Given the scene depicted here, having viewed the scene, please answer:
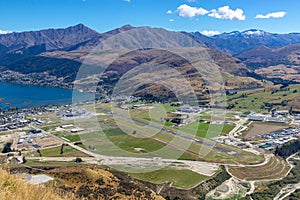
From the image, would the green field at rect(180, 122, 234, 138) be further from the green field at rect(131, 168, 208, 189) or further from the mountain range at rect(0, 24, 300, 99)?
the mountain range at rect(0, 24, 300, 99)

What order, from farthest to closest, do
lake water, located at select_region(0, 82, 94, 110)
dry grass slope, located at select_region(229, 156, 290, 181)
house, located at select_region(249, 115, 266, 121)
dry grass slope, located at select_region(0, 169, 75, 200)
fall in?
1. lake water, located at select_region(0, 82, 94, 110)
2. house, located at select_region(249, 115, 266, 121)
3. dry grass slope, located at select_region(229, 156, 290, 181)
4. dry grass slope, located at select_region(0, 169, 75, 200)

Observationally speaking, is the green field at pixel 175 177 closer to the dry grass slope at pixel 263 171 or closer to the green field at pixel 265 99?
the dry grass slope at pixel 263 171

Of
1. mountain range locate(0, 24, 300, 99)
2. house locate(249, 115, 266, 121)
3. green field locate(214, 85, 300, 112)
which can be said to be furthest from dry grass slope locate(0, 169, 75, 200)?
mountain range locate(0, 24, 300, 99)

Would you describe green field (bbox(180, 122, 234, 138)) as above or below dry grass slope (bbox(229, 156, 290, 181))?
above

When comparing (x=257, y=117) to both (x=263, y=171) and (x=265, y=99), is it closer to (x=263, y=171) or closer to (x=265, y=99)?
(x=265, y=99)

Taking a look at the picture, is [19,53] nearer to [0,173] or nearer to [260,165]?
[260,165]

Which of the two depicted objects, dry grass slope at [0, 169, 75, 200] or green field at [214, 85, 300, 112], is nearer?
dry grass slope at [0, 169, 75, 200]

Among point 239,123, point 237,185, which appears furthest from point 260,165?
point 239,123
